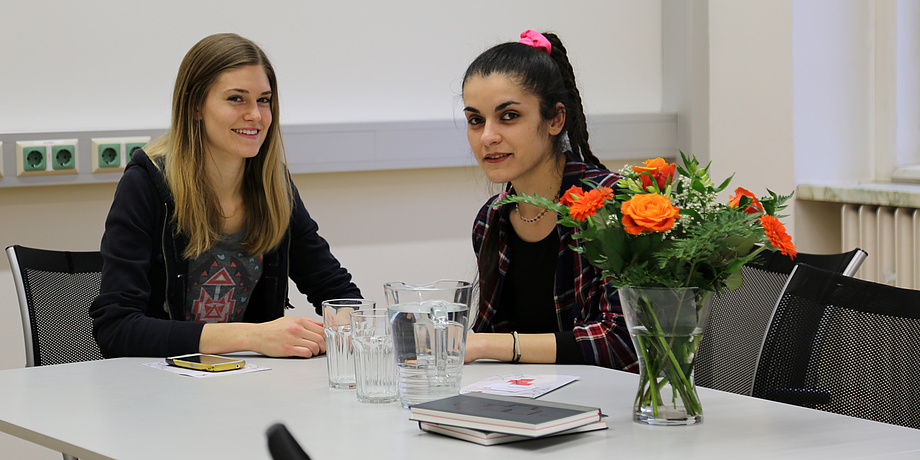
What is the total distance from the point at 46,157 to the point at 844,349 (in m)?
2.28

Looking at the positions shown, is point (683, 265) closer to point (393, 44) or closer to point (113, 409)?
point (113, 409)

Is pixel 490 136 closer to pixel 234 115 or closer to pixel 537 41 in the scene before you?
pixel 537 41

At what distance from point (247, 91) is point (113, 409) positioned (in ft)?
3.41

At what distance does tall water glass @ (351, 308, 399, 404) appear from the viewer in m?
1.42

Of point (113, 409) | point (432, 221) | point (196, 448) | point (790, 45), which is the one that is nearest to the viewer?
point (196, 448)

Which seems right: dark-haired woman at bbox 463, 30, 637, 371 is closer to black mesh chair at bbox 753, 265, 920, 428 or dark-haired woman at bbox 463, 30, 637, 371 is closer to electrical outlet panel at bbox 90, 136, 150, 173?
black mesh chair at bbox 753, 265, 920, 428

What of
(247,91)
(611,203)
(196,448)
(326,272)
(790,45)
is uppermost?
(790,45)

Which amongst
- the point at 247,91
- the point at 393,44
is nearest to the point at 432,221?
the point at 393,44

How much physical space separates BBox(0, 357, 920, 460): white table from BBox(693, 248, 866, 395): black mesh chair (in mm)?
426

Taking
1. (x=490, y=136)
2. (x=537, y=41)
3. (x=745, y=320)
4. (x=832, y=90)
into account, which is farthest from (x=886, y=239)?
(x=490, y=136)

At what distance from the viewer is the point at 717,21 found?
355 centimetres

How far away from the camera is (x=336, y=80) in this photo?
10.8 ft

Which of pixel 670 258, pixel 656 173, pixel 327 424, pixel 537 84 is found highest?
pixel 537 84

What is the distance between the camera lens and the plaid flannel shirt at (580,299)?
1738 millimetres
